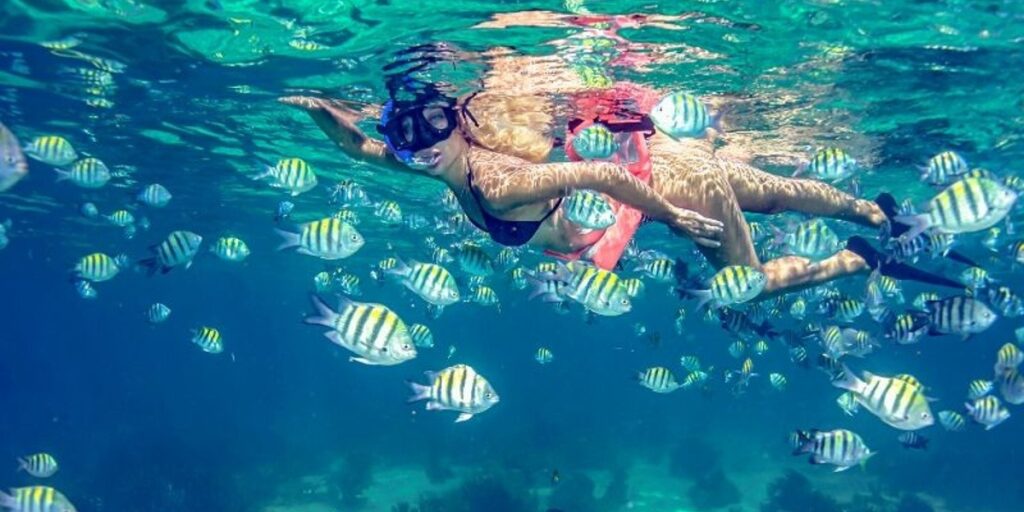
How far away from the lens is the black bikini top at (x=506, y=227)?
27.6 ft

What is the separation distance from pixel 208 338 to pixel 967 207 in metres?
11.4

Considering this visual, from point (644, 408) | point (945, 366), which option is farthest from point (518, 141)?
point (945, 366)

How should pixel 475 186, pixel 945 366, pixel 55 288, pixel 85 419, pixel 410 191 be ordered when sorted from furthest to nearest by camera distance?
1. pixel 945 366
2. pixel 55 288
3. pixel 85 419
4. pixel 410 191
5. pixel 475 186

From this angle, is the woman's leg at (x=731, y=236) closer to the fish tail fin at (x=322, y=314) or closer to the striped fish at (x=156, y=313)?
the fish tail fin at (x=322, y=314)

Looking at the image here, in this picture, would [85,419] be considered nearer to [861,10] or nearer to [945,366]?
[861,10]

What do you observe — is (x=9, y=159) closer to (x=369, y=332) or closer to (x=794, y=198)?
(x=369, y=332)

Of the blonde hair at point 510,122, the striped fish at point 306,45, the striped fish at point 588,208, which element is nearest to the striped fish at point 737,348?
the blonde hair at point 510,122

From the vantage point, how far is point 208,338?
11.6m

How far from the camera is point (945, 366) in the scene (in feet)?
593

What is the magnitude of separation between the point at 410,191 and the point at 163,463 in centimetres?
1660

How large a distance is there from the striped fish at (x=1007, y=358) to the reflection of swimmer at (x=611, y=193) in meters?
2.57

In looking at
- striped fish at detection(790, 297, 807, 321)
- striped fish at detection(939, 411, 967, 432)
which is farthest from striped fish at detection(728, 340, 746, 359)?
striped fish at detection(939, 411, 967, 432)

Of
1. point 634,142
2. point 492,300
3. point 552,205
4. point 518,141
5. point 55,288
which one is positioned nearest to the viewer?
point 552,205

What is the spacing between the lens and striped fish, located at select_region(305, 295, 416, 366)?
6.32m
